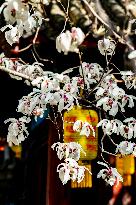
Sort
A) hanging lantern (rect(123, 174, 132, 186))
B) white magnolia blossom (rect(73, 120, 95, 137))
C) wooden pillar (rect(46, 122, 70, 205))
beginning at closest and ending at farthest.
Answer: white magnolia blossom (rect(73, 120, 95, 137))
wooden pillar (rect(46, 122, 70, 205))
hanging lantern (rect(123, 174, 132, 186))

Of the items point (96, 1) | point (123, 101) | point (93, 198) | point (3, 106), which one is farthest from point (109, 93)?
point (3, 106)

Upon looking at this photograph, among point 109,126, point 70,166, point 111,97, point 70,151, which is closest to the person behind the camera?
point 70,166

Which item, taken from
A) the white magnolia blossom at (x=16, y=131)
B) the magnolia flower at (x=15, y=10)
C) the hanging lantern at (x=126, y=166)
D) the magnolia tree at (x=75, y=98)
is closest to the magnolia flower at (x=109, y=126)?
the magnolia tree at (x=75, y=98)

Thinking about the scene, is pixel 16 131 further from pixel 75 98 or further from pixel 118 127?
pixel 118 127

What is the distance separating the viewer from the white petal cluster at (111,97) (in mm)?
4387

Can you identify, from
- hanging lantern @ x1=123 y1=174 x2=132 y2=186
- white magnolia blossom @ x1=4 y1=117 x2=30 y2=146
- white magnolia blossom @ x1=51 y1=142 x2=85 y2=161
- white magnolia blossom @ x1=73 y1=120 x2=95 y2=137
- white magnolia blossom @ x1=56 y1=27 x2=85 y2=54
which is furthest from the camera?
hanging lantern @ x1=123 y1=174 x2=132 y2=186

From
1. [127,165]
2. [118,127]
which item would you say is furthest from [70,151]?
[127,165]

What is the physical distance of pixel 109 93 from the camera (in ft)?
14.6

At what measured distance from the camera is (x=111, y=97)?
4469 mm

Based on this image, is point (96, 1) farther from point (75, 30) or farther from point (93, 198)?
point (93, 198)

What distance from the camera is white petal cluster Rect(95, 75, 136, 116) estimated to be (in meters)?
4.39

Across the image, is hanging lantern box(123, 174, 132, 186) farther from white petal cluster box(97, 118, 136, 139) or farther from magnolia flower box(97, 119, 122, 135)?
magnolia flower box(97, 119, 122, 135)

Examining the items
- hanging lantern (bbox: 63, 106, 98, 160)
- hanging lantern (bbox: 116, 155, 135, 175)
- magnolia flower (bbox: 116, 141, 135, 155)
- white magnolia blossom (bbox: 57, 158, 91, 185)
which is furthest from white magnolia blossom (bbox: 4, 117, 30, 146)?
hanging lantern (bbox: 116, 155, 135, 175)

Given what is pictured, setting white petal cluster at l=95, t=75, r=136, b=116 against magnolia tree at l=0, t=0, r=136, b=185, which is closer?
magnolia tree at l=0, t=0, r=136, b=185
